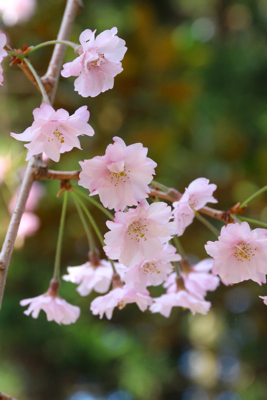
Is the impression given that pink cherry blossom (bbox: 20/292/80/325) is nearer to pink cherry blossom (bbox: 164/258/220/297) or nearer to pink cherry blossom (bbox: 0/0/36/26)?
pink cherry blossom (bbox: 164/258/220/297)

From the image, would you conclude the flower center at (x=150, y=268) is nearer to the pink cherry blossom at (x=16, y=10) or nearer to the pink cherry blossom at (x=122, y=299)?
the pink cherry blossom at (x=122, y=299)

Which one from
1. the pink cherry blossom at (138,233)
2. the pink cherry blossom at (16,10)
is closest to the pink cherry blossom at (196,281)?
the pink cherry blossom at (138,233)

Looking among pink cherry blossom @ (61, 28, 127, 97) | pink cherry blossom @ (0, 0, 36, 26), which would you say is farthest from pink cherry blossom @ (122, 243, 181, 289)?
pink cherry blossom @ (0, 0, 36, 26)

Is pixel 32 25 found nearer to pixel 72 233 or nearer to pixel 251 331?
pixel 72 233

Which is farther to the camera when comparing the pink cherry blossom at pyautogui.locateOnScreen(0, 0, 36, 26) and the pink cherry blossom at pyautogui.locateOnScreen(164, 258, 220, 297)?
the pink cherry blossom at pyautogui.locateOnScreen(0, 0, 36, 26)

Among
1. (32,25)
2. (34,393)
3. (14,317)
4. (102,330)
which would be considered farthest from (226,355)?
(32,25)
